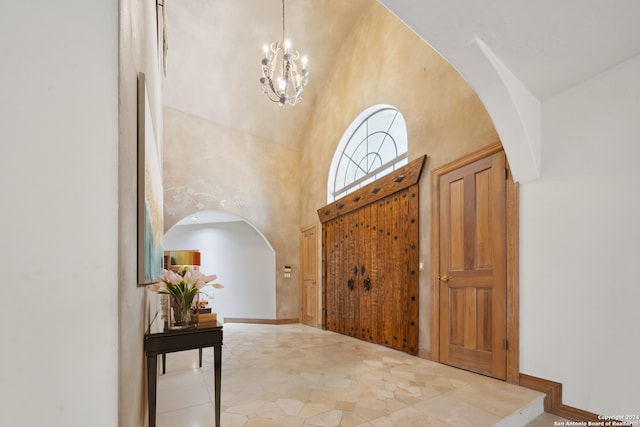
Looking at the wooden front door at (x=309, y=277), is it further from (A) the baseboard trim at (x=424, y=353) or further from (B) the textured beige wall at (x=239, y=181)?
(A) the baseboard trim at (x=424, y=353)

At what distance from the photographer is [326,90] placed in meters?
7.10

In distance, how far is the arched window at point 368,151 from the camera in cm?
491

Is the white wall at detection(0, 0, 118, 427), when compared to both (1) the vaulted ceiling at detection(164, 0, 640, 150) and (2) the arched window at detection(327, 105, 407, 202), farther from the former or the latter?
(2) the arched window at detection(327, 105, 407, 202)

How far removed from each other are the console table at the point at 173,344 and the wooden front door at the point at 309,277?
487 cm

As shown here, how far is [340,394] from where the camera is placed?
2738mm

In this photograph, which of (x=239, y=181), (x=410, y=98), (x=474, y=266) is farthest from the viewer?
(x=239, y=181)

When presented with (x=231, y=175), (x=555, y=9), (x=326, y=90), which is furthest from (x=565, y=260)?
(x=231, y=175)

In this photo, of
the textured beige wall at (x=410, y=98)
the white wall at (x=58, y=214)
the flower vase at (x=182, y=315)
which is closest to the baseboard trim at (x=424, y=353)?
the textured beige wall at (x=410, y=98)

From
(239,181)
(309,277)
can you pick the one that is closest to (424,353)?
(309,277)

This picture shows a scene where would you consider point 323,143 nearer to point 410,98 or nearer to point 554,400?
point 410,98

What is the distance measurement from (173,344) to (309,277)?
17.8 feet

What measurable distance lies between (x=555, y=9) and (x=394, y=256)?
3.24 m

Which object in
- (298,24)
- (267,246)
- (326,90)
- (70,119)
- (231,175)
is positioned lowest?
(267,246)

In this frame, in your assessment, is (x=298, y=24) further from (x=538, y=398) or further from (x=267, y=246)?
(x=538, y=398)
